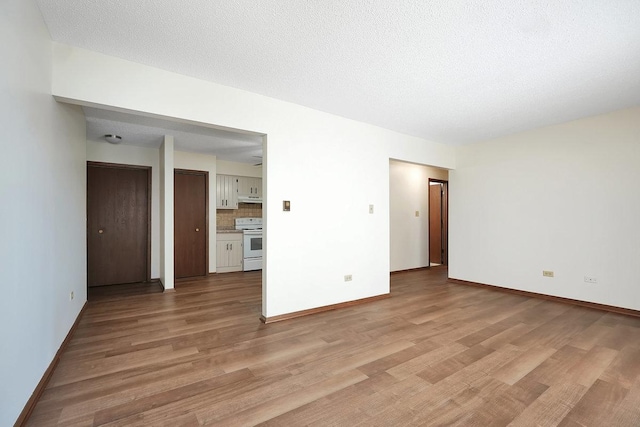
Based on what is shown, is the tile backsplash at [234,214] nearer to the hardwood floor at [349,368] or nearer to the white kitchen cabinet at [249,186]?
the white kitchen cabinet at [249,186]

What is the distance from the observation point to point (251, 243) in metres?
6.65

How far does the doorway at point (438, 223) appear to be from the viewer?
7.53m

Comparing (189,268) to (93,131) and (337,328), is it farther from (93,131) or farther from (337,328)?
(337,328)

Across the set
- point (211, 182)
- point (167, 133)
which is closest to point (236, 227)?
point (211, 182)

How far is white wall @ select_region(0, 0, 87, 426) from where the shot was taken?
4.90ft

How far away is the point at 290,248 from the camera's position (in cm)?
357

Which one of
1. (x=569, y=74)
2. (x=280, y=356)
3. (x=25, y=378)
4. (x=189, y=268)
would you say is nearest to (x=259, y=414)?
(x=280, y=356)

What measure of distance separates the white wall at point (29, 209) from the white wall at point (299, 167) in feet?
1.30

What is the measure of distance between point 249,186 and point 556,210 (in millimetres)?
5976

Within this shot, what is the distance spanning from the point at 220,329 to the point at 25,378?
1.60m

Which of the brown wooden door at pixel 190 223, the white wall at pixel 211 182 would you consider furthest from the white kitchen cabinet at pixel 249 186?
the brown wooden door at pixel 190 223

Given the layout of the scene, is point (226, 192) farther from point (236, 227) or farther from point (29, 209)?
point (29, 209)

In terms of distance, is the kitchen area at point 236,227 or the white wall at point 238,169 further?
the white wall at point 238,169

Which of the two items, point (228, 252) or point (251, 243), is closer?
point (228, 252)
